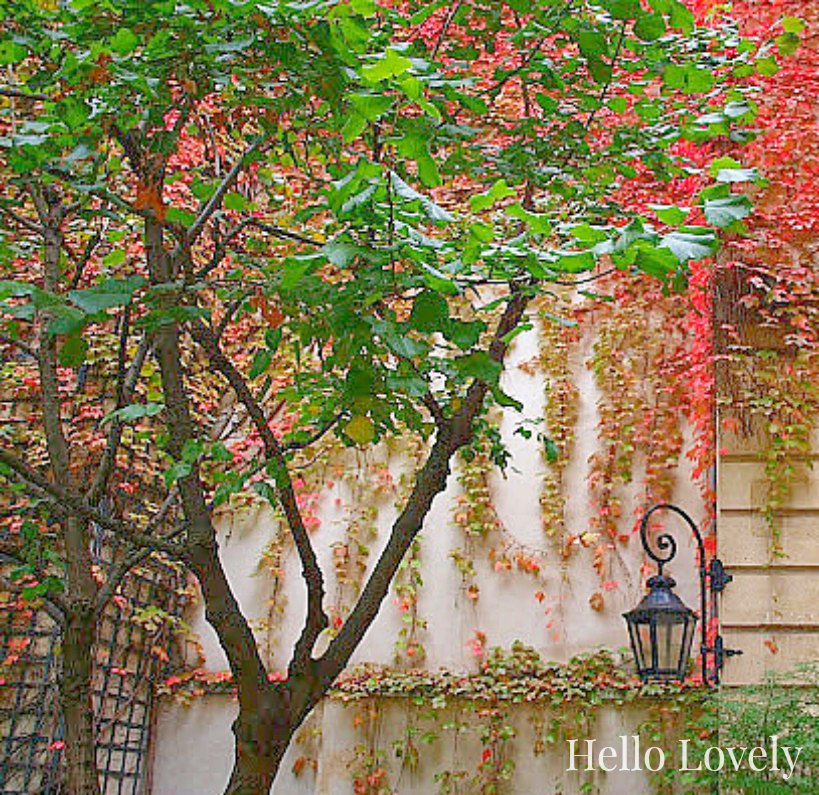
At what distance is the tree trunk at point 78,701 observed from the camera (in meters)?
2.24

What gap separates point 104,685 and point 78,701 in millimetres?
2748

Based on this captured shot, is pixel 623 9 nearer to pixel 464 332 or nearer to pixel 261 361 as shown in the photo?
pixel 464 332

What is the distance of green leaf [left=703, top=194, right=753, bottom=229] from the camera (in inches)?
59.0

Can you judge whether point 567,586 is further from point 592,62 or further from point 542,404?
point 592,62

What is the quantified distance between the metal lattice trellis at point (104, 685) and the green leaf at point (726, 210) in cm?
364

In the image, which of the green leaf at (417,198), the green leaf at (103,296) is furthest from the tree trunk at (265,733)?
the green leaf at (417,198)

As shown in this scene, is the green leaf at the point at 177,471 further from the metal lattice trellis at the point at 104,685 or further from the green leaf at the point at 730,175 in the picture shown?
the metal lattice trellis at the point at 104,685

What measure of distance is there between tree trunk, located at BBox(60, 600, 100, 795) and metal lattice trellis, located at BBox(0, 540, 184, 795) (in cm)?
220

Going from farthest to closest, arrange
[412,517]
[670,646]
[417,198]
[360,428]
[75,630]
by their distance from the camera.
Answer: [670,646] < [412,517] < [75,630] < [360,428] < [417,198]

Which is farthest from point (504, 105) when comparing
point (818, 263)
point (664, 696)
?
point (664, 696)

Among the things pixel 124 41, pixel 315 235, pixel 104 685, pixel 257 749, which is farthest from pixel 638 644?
pixel 104 685

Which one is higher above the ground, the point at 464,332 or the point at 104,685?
the point at 464,332

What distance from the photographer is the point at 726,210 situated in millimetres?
1521

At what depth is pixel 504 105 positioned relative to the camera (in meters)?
5.66
